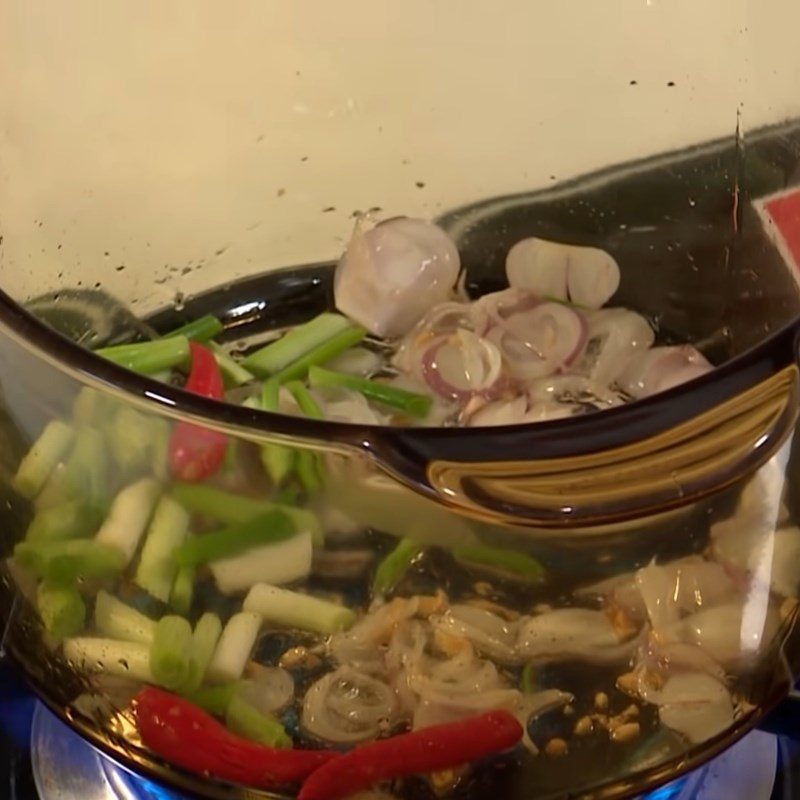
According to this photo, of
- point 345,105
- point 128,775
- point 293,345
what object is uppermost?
point 345,105

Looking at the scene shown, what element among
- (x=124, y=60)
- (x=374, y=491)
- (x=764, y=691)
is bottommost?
(x=764, y=691)

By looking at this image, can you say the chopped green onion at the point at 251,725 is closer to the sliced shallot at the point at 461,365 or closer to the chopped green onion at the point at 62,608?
the chopped green onion at the point at 62,608

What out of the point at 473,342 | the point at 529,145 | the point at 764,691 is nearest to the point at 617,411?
the point at 764,691

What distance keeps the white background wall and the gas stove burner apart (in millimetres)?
363

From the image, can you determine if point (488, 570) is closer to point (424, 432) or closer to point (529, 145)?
point (424, 432)

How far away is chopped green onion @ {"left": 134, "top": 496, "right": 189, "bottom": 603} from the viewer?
0.44 metres

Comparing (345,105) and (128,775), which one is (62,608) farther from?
(345,105)

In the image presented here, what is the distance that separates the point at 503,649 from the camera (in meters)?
0.46

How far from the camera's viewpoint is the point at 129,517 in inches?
17.7

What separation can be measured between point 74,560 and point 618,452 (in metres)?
0.22

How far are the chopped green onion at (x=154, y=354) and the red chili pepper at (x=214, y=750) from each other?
288 millimetres

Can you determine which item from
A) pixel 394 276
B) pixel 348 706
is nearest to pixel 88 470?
pixel 348 706

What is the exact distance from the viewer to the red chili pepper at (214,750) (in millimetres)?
458

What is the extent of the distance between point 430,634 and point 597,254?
0.45 metres
